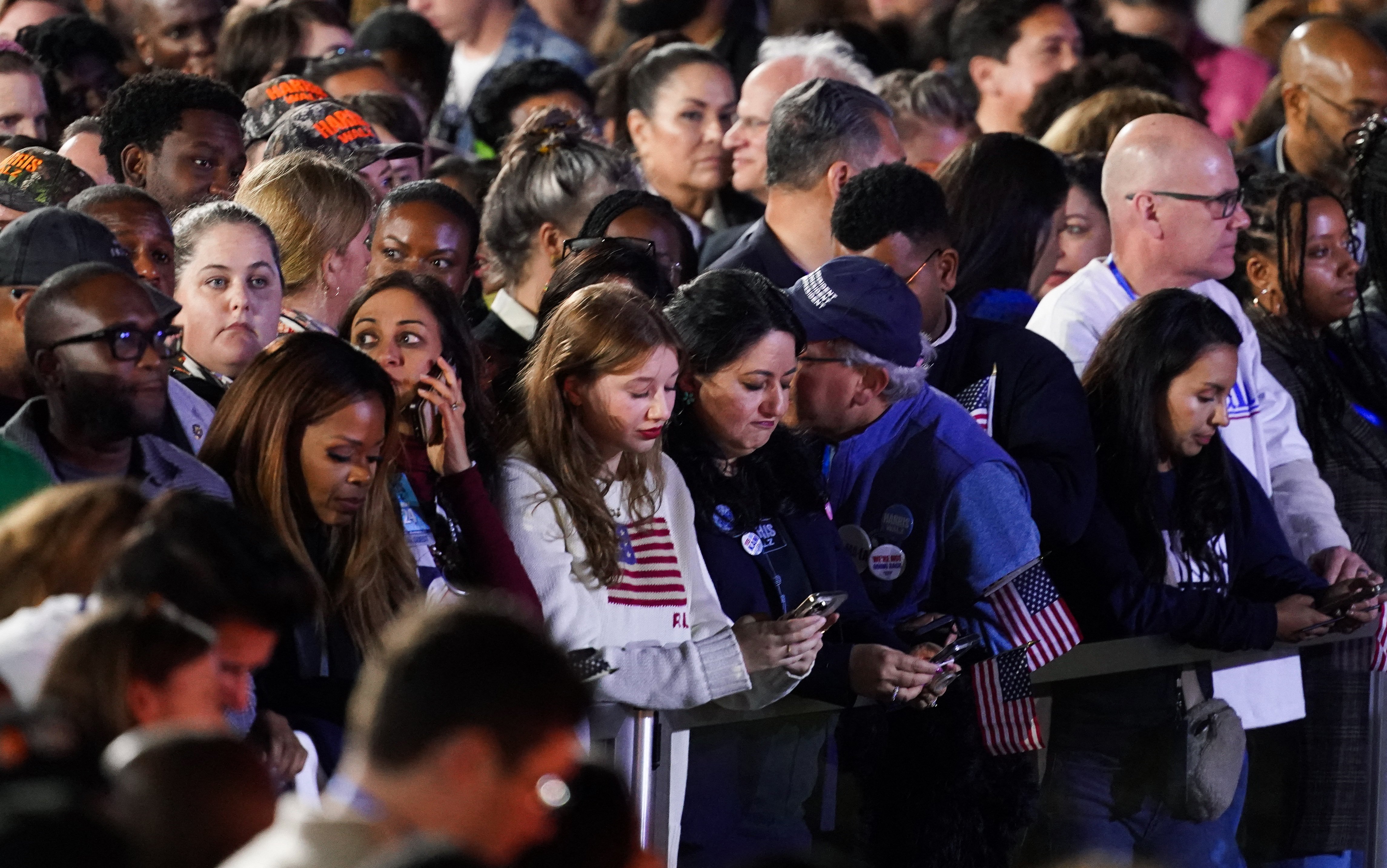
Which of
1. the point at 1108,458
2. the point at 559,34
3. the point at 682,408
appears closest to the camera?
the point at 682,408

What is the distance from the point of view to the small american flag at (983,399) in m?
5.02

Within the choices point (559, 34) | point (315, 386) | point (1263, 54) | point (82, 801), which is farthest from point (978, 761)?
point (1263, 54)

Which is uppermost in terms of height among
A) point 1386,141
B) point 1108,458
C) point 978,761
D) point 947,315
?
point 1386,141

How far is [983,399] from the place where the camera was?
502 cm

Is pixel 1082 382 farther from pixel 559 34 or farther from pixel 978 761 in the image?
pixel 559 34

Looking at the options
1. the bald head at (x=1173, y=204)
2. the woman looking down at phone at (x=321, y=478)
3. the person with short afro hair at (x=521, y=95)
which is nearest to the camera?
the woman looking down at phone at (x=321, y=478)

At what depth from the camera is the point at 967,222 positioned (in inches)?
229

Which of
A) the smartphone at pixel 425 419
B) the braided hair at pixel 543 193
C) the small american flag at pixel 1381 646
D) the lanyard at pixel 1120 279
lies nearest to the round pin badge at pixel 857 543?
the smartphone at pixel 425 419

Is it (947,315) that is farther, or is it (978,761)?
(947,315)

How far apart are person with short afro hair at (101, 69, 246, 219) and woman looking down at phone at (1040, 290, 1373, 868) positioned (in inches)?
89.3

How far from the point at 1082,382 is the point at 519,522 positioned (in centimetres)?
186

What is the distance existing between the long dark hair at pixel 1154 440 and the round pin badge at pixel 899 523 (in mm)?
670

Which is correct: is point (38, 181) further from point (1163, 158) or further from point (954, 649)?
point (1163, 158)

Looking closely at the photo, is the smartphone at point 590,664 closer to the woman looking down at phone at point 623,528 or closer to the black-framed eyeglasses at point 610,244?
the woman looking down at phone at point 623,528
